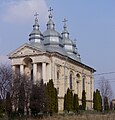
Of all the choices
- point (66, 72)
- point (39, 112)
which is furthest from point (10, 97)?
point (66, 72)

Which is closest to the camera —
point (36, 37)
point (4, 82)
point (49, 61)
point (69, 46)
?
point (4, 82)

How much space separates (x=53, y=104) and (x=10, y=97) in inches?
353

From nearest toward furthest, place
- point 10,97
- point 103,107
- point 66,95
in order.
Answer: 1. point 10,97
2. point 66,95
3. point 103,107

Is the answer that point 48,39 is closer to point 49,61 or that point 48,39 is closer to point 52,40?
point 52,40

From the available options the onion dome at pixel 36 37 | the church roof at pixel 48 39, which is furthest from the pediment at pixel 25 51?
the onion dome at pixel 36 37

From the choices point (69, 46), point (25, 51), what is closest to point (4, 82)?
point (25, 51)

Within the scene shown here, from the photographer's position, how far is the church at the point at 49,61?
2352 inches

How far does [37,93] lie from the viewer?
46250 mm

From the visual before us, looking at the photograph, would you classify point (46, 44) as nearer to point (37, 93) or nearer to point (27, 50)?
point (27, 50)

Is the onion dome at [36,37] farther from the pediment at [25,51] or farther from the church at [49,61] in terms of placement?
the pediment at [25,51]

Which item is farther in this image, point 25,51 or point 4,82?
point 25,51

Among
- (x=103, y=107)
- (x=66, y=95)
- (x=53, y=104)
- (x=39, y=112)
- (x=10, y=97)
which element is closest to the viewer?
(x=10, y=97)

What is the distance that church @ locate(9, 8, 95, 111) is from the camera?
59750 mm

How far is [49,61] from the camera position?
60.0 m
